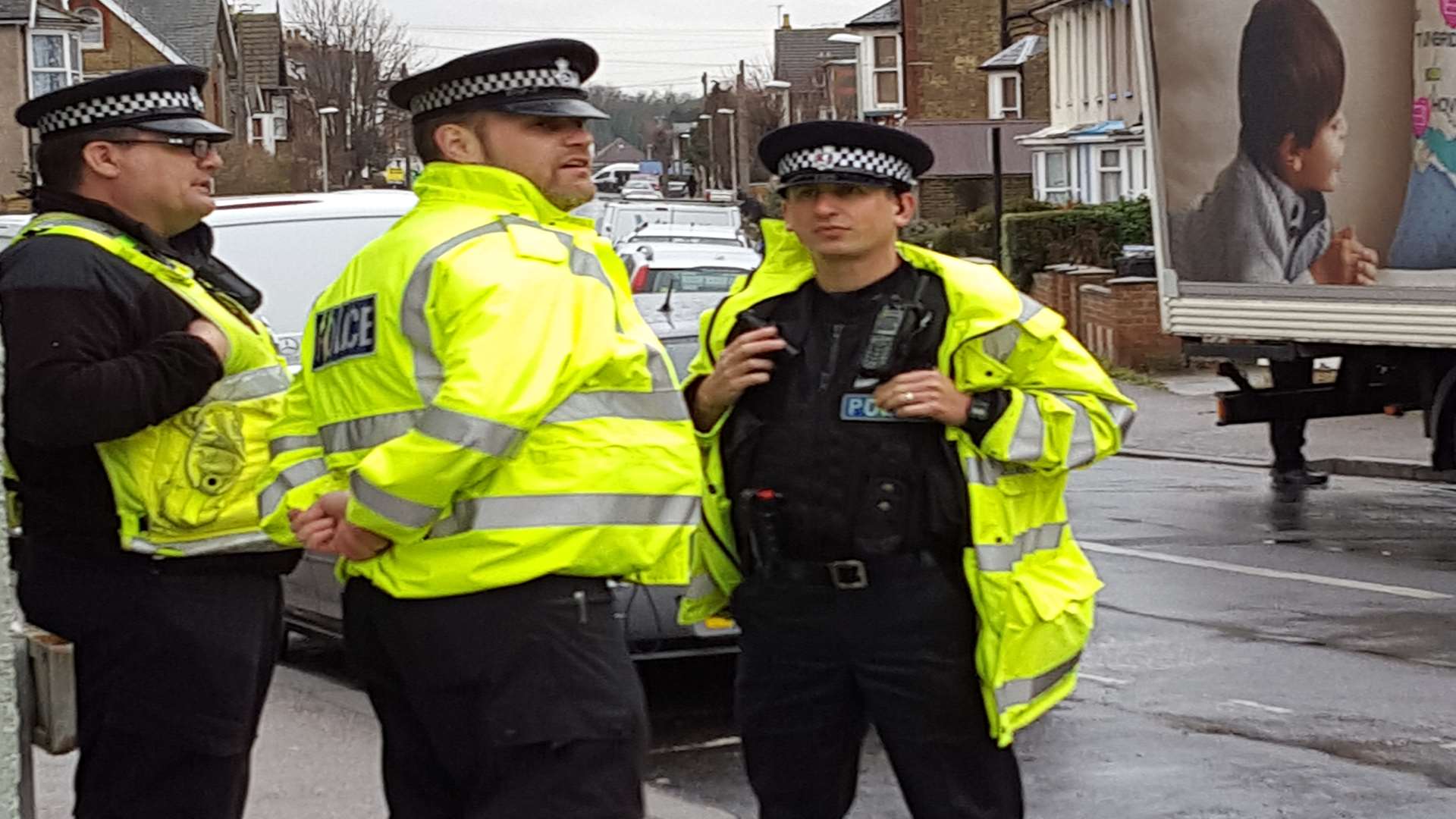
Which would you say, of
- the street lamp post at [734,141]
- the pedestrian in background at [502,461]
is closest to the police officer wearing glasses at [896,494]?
the pedestrian in background at [502,461]

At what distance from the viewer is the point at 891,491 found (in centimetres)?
421

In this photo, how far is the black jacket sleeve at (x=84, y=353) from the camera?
4.04 metres

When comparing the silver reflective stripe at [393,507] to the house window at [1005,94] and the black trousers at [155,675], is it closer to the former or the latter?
the black trousers at [155,675]

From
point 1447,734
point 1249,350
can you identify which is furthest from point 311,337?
point 1249,350

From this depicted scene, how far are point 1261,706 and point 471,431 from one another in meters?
5.06

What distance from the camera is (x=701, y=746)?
7.35 meters

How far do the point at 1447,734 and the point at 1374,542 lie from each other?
5144mm

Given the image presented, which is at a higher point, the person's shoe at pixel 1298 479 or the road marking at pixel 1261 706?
the person's shoe at pixel 1298 479

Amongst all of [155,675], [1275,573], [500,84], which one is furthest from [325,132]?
[500,84]

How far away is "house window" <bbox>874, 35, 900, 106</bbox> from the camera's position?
235 ft

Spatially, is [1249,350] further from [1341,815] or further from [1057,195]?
[1057,195]

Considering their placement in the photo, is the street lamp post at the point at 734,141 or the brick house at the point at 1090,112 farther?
the street lamp post at the point at 734,141

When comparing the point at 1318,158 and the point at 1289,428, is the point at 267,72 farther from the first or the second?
the point at 1318,158

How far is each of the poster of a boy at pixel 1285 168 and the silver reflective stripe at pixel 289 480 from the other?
9.62 m
